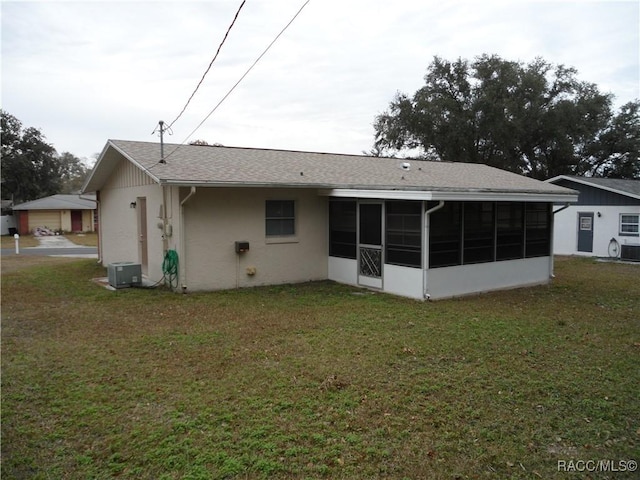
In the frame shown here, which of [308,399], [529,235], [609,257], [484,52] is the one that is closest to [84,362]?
[308,399]

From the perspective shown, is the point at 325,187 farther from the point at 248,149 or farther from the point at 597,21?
the point at 597,21

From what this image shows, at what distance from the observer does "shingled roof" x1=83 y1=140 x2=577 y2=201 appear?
9836 mm

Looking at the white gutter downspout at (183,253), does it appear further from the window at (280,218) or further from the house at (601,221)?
the house at (601,221)

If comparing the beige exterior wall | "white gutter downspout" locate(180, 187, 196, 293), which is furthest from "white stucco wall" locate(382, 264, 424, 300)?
"white gutter downspout" locate(180, 187, 196, 293)

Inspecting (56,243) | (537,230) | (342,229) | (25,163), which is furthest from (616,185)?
(25,163)

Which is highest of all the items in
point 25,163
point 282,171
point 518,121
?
point 518,121

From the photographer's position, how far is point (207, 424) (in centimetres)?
408

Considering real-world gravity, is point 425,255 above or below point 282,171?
below

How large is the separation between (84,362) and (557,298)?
904 centimetres

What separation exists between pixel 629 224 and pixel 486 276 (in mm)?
10311

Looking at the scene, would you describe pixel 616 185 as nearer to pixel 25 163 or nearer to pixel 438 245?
pixel 438 245

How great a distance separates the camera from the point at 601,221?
1850cm

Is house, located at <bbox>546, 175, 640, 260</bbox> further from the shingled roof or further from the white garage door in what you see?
the white garage door

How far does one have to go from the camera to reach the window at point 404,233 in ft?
31.8
